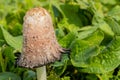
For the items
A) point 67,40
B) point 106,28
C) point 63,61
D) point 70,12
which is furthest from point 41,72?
point 70,12

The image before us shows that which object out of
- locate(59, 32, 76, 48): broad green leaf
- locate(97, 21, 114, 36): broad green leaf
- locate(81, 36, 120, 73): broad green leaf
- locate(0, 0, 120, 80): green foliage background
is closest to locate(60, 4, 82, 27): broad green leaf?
locate(0, 0, 120, 80): green foliage background

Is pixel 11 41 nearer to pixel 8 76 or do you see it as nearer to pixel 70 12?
pixel 8 76

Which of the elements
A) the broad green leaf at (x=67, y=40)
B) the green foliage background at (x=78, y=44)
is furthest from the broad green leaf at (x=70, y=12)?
the broad green leaf at (x=67, y=40)

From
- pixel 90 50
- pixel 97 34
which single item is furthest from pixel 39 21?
pixel 97 34

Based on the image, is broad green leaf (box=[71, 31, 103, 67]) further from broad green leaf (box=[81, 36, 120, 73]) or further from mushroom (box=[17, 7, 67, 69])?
mushroom (box=[17, 7, 67, 69])

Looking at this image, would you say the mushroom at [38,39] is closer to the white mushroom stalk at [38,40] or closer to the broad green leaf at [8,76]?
the white mushroom stalk at [38,40]

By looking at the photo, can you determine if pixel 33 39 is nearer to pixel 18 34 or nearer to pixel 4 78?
pixel 4 78
